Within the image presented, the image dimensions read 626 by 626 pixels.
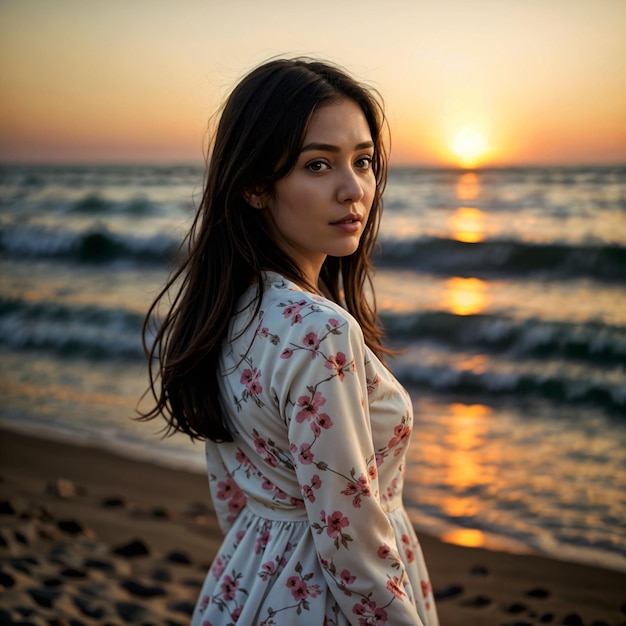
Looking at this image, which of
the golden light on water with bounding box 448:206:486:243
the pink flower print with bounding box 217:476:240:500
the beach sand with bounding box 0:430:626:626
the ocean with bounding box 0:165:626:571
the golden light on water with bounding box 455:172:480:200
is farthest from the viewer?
the golden light on water with bounding box 455:172:480:200

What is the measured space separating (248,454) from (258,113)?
Result: 0.73m

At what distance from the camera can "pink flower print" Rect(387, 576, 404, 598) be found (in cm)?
155

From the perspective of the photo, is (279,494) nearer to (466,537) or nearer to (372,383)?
(372,383)

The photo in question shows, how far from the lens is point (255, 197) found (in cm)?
181

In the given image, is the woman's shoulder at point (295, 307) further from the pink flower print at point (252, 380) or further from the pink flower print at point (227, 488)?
the pink flower print at point (227, 488)

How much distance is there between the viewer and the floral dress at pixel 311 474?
1.51 m

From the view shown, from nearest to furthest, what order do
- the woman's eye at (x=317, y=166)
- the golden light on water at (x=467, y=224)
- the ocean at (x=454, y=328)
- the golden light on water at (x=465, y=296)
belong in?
the woman's eye at (x=317, y=166)
the ocean at (x=454, y=328)
the golden light on water at (x=465, y=296)
the golden light on water at (x=467, y=224)

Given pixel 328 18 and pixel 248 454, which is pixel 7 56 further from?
pixel 248 454

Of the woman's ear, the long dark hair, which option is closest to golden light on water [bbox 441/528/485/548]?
the long dark hair

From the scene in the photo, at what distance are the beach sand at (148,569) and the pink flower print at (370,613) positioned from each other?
1827 mm

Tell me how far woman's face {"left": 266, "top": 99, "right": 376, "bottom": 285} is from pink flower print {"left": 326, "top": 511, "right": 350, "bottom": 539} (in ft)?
1.92

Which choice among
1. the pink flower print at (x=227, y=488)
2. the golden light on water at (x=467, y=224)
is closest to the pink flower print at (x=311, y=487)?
the pink flower print at (x=227, y=488)

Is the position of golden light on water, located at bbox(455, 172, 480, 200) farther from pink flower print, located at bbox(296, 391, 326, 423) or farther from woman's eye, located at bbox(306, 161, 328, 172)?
pink flower print, located at bbox(296, 391, 326, 423)

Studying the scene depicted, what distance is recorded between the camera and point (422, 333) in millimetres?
9414
